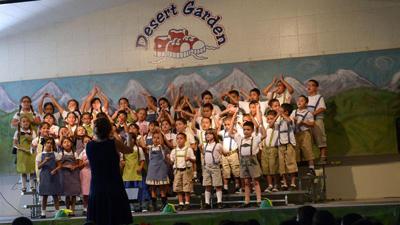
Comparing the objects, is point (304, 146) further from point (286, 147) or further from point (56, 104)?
point (56, 104)

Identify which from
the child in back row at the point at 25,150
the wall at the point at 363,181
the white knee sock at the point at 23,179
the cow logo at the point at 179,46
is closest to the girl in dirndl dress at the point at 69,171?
the child in back row at the point at 25,150

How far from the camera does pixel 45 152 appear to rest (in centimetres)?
1009

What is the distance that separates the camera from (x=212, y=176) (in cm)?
979

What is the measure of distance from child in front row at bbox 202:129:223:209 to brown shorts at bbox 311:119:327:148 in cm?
171

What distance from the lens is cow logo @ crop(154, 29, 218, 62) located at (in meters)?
11.6

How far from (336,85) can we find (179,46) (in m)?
3.05

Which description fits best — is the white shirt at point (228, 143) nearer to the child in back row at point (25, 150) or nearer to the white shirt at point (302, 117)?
the white shirt at point (302, 117)

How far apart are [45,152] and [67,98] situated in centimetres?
197

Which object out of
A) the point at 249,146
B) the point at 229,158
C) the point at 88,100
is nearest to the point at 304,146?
the point at 249,146

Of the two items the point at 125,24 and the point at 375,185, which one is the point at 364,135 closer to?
the point at 375,185

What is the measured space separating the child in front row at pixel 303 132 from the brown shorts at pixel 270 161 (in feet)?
1.39

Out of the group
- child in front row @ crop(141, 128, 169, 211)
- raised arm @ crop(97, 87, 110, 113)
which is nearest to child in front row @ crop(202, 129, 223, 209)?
child in front row @ crop(141, 128, 169, 211)

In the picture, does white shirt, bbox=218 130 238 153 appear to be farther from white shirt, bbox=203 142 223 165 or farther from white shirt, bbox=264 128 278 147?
white shirt, bbox=264 128 278 147

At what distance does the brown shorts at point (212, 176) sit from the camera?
384 inches
